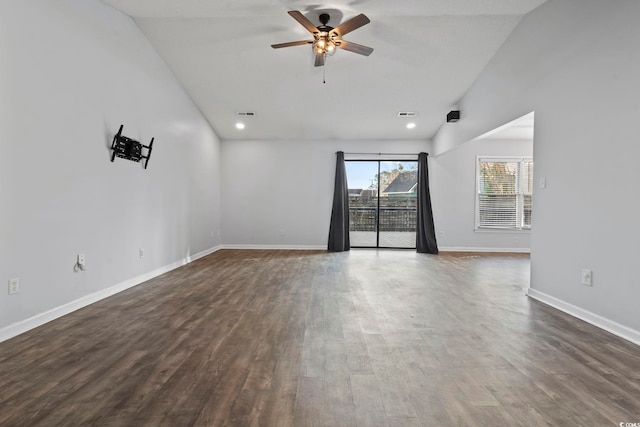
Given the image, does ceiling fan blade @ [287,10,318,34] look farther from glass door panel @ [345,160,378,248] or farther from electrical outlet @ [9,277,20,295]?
glass door panel @ [345,160,378,248]

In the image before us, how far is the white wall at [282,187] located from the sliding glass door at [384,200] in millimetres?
425

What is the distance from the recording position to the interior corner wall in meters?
2.68

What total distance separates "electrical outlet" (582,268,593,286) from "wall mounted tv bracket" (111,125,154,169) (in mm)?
4798

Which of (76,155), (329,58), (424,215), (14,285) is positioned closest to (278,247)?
(424,215)

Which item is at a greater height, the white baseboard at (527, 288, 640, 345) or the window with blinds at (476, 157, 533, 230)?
the window with blinds at (476, 157, 533, 230)

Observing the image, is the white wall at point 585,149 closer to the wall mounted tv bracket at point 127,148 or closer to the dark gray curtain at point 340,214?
the dark gray curtain at point 340,214

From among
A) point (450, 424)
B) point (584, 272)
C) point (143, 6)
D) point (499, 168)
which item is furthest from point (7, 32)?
point (499, 168)

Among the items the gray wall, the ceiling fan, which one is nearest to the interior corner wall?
the ceiling fan

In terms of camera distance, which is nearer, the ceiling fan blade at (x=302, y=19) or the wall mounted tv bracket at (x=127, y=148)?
the ceiling fan blade at (x=302, y=19)

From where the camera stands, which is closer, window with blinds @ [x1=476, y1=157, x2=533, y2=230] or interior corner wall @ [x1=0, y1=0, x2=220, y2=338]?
interior corner wall @ [x1=0, y1=0, x2=220, y2=338]

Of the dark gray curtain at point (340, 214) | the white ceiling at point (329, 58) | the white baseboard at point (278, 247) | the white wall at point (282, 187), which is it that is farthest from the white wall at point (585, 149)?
the white baseboard at point (278, 247)

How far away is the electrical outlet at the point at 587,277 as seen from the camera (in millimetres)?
3082

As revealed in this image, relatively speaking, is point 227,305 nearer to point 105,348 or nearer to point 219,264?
point 105,348

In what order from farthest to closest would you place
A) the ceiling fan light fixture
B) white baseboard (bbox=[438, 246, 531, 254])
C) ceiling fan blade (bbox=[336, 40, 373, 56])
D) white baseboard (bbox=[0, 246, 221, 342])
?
white baseboard (bbox=[438, 246, 531, 254]), ceiling fan blade (bbox=[336, 40, 373, 56]), the ceiling fan light fixture, white baseboard (bbox=[0, 246, 221, 342])
